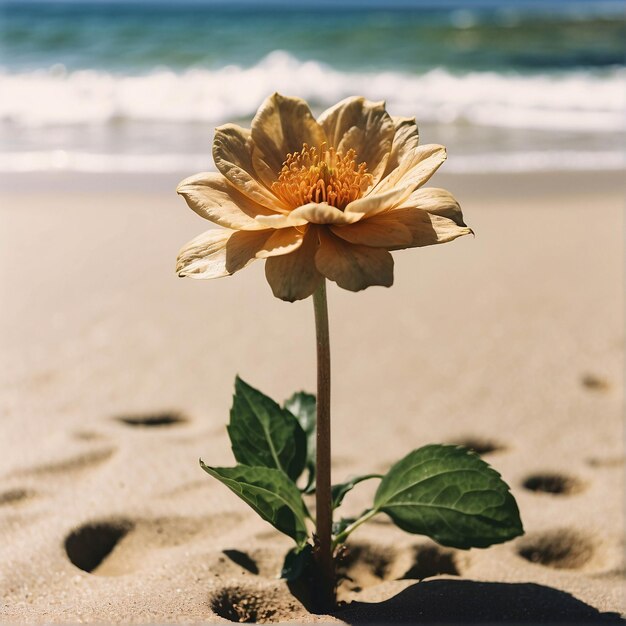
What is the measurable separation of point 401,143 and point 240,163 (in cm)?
33

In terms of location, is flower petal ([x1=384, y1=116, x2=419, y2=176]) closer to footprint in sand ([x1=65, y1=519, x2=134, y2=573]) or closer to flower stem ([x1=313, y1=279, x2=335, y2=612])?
flower stem ([x1=313, y1=279, x2=335, y2=612])

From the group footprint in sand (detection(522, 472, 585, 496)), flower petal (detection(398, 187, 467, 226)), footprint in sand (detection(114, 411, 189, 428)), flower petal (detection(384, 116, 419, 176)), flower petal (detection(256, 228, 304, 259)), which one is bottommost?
footprint in sand (detection(522, 472, 585, 496))

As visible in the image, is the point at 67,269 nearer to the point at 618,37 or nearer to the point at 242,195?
the point at 242,195

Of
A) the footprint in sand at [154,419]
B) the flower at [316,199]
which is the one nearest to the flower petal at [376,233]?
the flower at [316,199]

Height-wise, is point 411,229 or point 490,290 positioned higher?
point 411,229

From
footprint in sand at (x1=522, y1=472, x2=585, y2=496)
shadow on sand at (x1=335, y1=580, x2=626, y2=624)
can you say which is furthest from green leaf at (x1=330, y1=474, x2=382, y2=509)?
footprint in sand at (x1=522, y1=472, x2=585, y2=496)

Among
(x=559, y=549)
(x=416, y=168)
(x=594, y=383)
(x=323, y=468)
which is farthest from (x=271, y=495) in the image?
(x=594, y=383)

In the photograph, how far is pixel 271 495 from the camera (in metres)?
1.79

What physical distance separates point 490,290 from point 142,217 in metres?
2.03

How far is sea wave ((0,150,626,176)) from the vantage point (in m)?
6.20

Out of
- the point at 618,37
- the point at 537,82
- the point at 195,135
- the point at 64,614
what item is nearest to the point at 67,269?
the point at 64,614

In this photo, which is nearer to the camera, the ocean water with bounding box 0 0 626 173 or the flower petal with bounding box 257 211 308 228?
the flower petal with bounding box 257 211 308 228

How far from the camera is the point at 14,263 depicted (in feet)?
13.5

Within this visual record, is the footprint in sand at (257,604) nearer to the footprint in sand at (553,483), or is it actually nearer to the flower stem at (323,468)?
the flower stem at (323,468)
